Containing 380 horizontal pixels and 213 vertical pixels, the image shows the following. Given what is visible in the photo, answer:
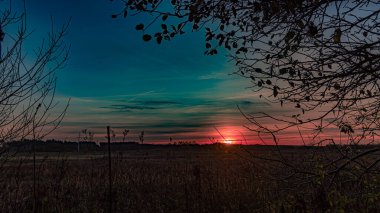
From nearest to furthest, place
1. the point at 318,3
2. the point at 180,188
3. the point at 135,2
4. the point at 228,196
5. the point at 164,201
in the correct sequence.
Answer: the point at 318,3 < the point at 135,2 < the point at 228,196 < the point at 164,201 < the point at 180,188

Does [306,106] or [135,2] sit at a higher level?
[135,2]

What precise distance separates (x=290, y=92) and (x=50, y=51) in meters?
4.17

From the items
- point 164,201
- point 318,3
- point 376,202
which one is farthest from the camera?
point 164,201

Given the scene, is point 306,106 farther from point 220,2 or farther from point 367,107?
point 220,2

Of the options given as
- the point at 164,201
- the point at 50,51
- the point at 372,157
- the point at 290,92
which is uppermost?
the point at 50,51

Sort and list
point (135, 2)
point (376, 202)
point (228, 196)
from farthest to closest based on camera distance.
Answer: point (228, 196) → point (376, 202) → point (135, 2)

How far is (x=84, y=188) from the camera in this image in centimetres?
1280

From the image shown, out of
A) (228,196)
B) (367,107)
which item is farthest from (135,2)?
(228,196)

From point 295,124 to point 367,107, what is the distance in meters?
1.09

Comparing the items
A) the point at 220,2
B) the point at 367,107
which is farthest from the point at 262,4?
the point at 367,107

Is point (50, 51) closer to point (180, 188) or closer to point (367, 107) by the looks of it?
point (367, 107)

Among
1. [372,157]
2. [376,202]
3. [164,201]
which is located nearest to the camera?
[372,157]

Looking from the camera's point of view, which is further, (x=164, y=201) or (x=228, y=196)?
(x=164, y=201)

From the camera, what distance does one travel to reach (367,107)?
5.68 meters
